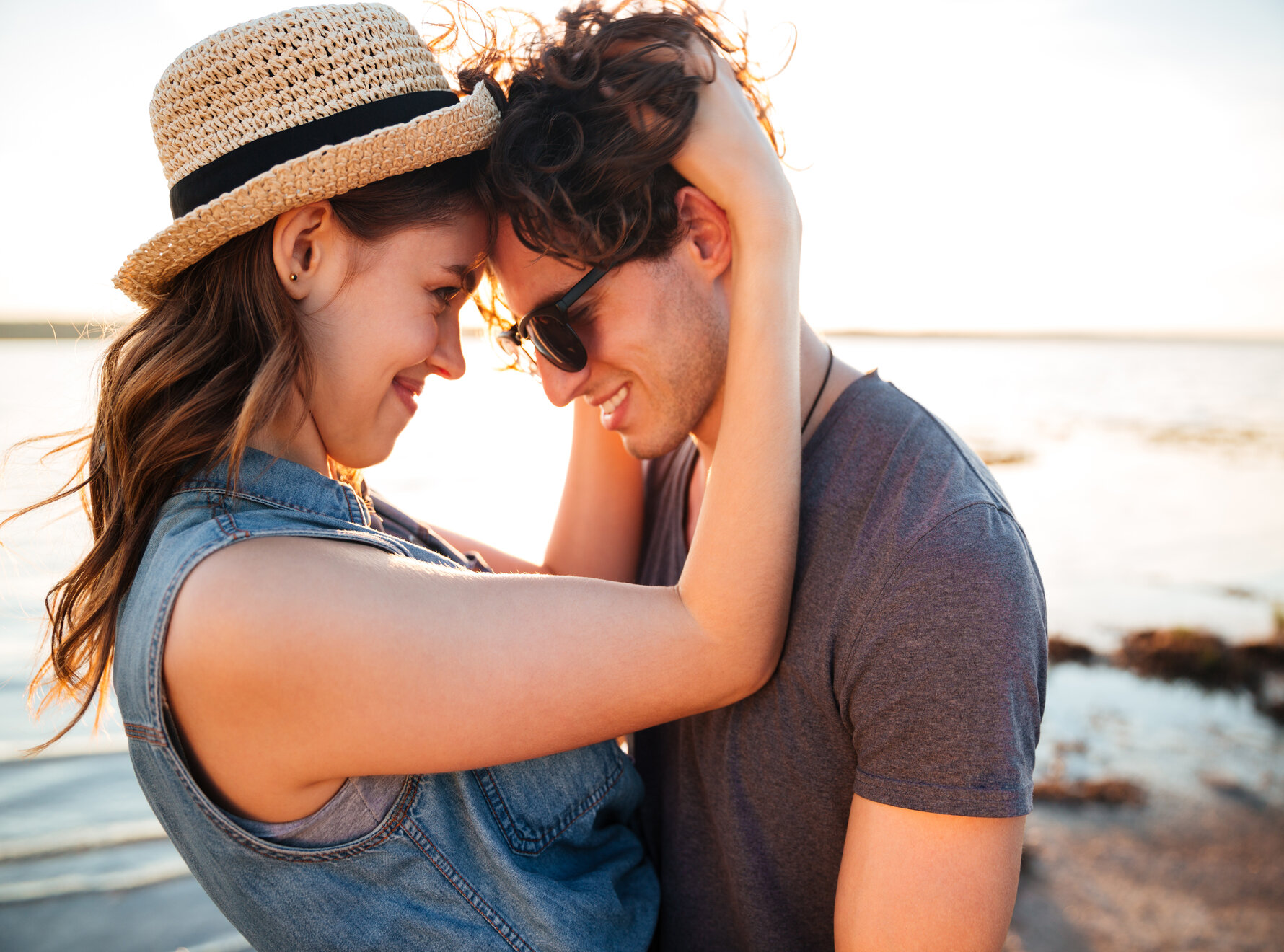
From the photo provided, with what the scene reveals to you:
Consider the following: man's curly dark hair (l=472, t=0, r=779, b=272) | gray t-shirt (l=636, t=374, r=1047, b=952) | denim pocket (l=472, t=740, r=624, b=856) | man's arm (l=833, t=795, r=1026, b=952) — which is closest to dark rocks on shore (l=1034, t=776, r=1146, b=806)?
gray t-shirt (l=636, t=374, r=1047, b=952)

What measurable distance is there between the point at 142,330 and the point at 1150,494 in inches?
704

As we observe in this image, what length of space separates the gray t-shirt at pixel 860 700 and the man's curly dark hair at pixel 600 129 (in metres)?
0.75

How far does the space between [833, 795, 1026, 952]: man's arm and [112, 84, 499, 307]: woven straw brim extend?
1.63 m

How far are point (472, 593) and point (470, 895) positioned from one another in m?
0.64

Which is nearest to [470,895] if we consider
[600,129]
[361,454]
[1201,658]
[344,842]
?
[344,842]

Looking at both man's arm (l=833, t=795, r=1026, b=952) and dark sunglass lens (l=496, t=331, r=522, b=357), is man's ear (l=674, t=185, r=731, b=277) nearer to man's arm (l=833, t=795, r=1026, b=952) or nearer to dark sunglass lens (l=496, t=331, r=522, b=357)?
dark sunglass lens (l=496, t=331, r=522, b=357)

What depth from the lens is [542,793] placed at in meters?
1.71

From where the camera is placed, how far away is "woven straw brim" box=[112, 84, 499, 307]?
144 cm

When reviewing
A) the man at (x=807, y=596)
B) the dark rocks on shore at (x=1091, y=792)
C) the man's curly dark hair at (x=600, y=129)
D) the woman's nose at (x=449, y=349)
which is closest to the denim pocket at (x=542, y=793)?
the man at (x=807, y=596)

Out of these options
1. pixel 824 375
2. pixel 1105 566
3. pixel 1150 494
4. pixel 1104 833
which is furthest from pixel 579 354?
pixel 1150 494

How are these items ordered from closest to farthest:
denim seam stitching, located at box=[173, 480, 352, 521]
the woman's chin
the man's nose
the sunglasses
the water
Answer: denim seam stitching, located at box=[173, 480, 352, 521]
the woman's chin
the sunglasses
the man's nose
the water

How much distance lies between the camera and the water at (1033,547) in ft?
15.4

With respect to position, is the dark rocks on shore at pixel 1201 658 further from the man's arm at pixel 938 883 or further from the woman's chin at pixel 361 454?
the woman's chin at pixel 361 454

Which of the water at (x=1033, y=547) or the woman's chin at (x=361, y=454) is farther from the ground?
the woman's chin at (x=361, y=454)
